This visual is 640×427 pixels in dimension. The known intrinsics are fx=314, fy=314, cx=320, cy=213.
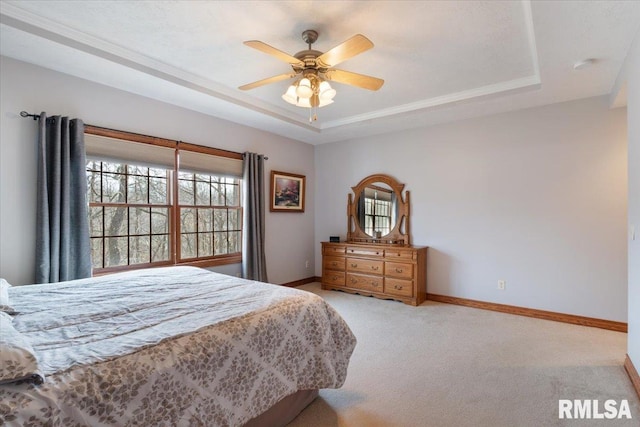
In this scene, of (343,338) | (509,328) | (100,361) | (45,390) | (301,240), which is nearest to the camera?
(45,390)

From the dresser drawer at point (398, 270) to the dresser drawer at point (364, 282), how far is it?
18 centimetres

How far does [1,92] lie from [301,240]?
400cm

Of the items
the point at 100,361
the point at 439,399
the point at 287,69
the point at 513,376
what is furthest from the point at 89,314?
the point at 513,376

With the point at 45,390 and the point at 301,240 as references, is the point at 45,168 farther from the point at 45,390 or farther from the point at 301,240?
the point at 301,240

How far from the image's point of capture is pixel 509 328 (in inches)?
133

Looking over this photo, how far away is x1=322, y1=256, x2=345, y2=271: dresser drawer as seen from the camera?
4.93 m

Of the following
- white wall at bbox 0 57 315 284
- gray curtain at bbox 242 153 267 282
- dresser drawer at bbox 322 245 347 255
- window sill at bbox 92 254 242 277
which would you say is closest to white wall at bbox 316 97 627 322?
dresser drawer at bbox 322 245 347 255

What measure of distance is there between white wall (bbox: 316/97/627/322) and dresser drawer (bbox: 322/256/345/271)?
1219 mm

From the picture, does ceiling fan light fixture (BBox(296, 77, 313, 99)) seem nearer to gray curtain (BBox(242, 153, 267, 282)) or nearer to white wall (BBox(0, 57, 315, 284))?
white wall (BBox(0, 57, 315, 284))

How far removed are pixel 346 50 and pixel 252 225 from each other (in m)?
2.87

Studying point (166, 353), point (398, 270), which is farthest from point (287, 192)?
point (166, 353)

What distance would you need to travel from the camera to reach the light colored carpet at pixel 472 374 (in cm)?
194

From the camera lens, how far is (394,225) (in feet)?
15.9

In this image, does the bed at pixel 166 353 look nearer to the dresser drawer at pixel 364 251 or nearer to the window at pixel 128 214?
the window at pixel 128 214
